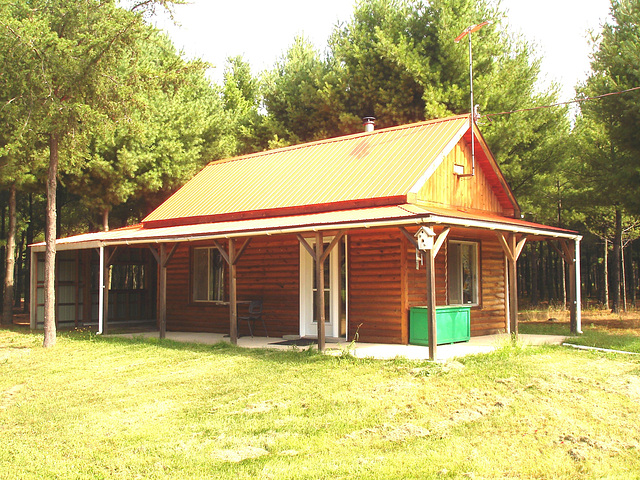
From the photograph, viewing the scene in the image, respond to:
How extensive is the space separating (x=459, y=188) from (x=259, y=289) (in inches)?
195

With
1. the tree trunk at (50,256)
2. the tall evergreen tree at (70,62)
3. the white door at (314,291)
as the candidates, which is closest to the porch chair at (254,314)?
the white door at (314,291)

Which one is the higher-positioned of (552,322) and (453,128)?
(453,128)

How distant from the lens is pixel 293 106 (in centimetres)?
2383

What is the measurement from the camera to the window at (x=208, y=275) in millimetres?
15352

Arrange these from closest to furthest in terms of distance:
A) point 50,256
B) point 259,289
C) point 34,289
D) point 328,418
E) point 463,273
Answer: point 328,418 → point 50,256 → point 463,273 → point 259,289 → point 34,289

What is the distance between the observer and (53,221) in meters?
12.9

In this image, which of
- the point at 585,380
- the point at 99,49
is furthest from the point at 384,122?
the point at 585,380

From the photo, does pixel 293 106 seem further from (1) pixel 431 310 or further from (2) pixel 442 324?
(1) pixel 431 310

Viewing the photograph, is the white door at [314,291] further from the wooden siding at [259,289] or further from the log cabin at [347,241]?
the wooden siding at [259,289]

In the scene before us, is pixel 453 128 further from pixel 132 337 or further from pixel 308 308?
pixel 132 337

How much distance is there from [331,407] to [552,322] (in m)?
12.5

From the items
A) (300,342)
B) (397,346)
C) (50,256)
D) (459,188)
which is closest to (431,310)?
(397,346)

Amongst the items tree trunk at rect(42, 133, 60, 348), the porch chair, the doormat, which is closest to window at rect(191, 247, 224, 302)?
the porch chair

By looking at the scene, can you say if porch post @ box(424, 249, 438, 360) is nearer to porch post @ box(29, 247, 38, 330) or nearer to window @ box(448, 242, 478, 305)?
window @ box(448, 242, 478, 305)
